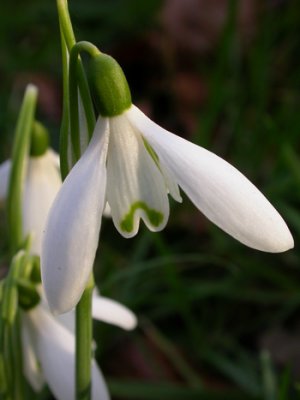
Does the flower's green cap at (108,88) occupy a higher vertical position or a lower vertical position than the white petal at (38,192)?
higher

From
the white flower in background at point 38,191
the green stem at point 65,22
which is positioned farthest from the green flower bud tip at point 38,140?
the green stem at point 65,22

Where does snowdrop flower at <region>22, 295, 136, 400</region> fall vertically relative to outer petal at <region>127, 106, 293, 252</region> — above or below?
below

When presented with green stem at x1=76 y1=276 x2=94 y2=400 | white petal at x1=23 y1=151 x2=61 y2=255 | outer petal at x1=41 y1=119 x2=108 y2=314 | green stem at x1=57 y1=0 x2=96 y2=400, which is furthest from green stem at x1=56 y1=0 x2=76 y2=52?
white petal at x1=23 y1=151 x2=61 y2=255

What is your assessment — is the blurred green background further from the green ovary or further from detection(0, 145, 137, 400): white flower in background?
the green ovary

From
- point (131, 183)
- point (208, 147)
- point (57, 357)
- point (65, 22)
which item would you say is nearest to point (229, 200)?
point (131, 183)

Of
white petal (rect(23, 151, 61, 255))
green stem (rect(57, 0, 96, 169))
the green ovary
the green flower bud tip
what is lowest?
white petal (rect(23, 151, 61, 255))

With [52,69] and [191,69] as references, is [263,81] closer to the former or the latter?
[191,69]

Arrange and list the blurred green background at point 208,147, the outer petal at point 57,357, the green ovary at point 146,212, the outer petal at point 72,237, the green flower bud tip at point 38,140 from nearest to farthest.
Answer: the outer petal at point 72,237 < the green ovary at point 146,212 < the outer petal at point 57,357 < the green flower bud tip at point 38,140 < the blurred green background at point 208,147

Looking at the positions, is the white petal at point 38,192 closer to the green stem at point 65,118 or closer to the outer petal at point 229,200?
the green stem at point 65,118

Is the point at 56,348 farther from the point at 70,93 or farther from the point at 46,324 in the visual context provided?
the point at 70,93
